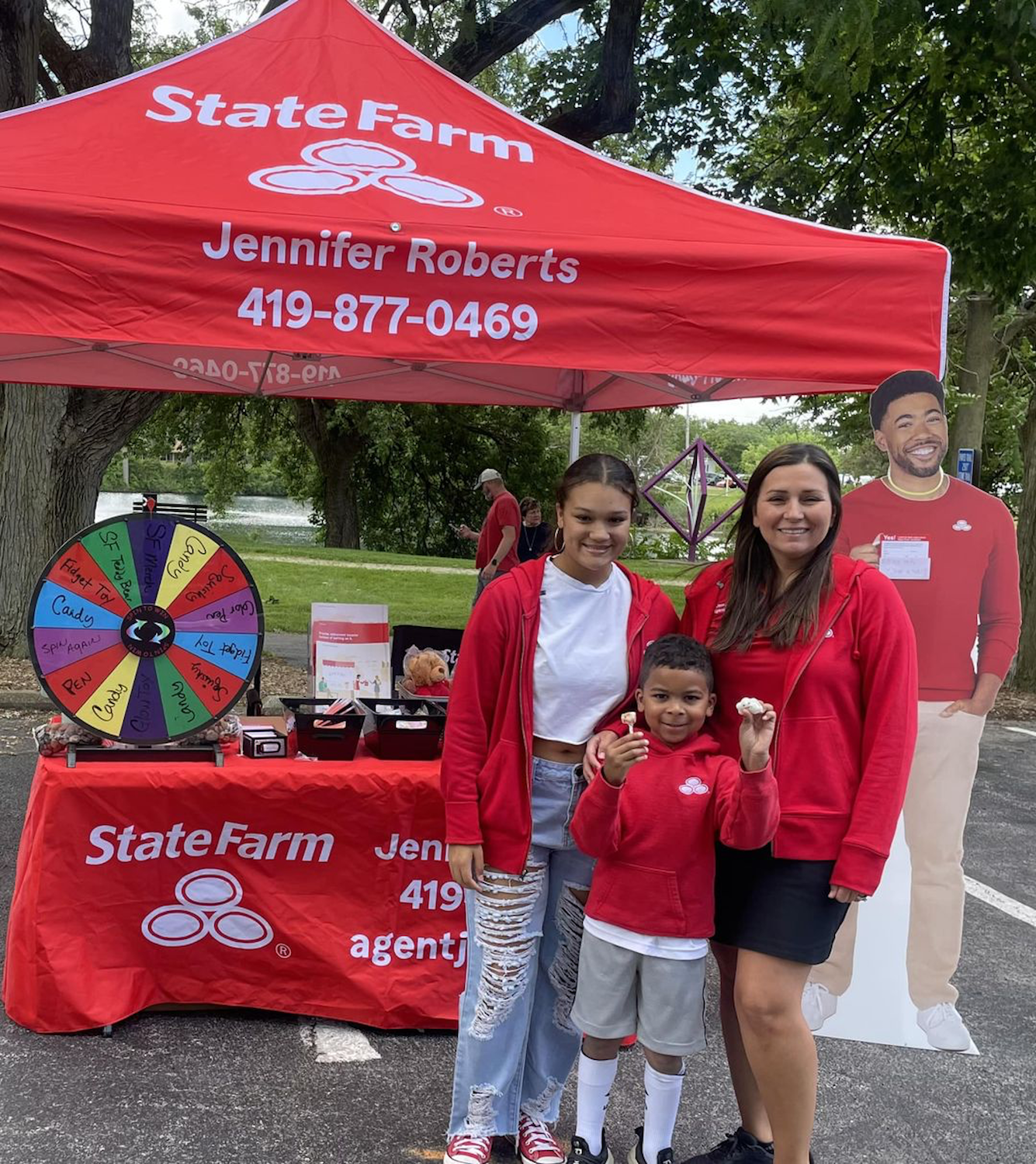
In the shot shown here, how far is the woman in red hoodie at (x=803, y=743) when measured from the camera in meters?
2.15

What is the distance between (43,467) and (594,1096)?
7.11 m

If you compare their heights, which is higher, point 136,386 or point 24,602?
point 136,386

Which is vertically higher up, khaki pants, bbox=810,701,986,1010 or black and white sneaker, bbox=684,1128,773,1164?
khaki pants, bbox=810,701,986,1010

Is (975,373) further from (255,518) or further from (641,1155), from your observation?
(255,518)

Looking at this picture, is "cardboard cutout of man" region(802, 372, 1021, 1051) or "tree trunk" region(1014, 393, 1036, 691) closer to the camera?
"cardboard cutout of man" region(802, 372, 1021, 1051)

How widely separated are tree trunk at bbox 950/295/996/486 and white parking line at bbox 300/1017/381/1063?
27.7ft

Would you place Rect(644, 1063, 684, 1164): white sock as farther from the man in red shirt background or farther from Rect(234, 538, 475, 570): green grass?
Rect(234, 538, 475, 570): green grass

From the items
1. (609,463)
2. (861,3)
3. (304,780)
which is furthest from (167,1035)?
(861,3)

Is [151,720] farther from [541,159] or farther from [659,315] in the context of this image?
[541,159]

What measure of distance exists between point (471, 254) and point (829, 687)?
1.39 meters

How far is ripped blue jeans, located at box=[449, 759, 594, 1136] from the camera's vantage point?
2.43m

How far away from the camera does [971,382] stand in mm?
10422

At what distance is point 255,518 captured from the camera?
35.1 metres

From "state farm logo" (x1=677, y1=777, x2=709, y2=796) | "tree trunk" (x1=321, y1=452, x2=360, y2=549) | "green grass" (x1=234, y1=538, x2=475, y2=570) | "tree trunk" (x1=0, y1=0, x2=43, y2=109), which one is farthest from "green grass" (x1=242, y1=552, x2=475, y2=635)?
"state farm logo" (x1=677, y1=777, x2=709, y2=796)
